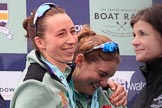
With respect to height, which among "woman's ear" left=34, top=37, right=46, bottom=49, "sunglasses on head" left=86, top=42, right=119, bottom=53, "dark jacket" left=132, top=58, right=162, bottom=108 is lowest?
"dark jacket" left=132, top=58, right=162, bottom=108

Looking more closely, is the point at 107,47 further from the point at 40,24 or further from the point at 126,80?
the point at 126,80

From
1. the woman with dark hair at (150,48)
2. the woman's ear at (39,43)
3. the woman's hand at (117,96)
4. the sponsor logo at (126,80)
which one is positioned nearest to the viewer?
the woman's ear at (39,43)

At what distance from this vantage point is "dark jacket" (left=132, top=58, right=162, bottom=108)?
1835 millimetres

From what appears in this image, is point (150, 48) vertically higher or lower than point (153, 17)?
lower

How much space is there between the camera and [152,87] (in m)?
1.92

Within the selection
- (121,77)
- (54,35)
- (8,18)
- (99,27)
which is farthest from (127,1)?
(54,35)

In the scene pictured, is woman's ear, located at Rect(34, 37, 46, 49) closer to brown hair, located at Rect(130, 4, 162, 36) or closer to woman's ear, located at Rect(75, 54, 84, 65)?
woman's ear, located at Rect(75, 54, 84, 65)

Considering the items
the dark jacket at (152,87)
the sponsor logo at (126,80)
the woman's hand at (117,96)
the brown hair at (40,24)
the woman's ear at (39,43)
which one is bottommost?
Answer: the sponsor logo at (126,80)

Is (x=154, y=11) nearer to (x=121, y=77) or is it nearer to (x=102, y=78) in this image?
(x=102, y=78)

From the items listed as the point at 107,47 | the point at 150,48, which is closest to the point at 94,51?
the point at 107,47

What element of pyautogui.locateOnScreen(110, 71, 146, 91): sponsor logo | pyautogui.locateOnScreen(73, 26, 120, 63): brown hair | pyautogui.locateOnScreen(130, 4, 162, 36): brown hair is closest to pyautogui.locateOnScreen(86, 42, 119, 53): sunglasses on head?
pyautogui.locateOnScreen(73, 26, 120, 63): brown hair

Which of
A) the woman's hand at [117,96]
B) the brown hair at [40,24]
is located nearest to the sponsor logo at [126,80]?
the woman's hand at [117,96]

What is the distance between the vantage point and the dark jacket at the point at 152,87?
1.84m

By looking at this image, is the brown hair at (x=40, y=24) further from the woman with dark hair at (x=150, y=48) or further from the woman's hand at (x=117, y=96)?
the woman's hand at (x=117, y=96)
